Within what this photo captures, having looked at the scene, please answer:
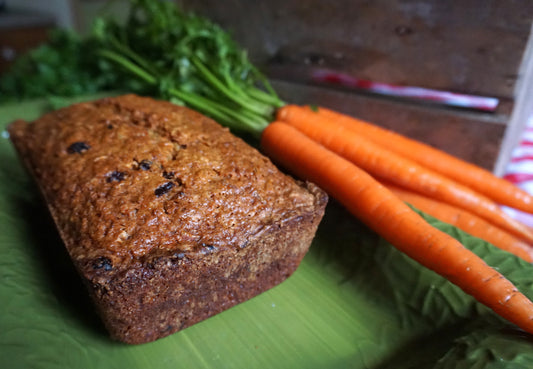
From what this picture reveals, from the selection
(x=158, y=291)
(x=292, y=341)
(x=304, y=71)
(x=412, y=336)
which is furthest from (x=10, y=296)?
(x=304, y=71)

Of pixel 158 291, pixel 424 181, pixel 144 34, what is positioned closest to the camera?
pixel 158 291

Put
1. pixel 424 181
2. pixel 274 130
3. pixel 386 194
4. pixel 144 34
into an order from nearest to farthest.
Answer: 1. pixel 386 194
2. pixel 424 181
3. pixel 274 130
4. pixel 144 34

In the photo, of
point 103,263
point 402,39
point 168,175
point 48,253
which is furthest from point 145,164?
point 402,39

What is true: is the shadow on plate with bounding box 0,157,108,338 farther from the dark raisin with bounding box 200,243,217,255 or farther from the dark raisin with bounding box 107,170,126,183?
the dark raisin with bounding box 200,243,217,255

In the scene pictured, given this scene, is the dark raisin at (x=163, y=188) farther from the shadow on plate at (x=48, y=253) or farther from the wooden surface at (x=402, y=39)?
the wooden surface at (x=402, y=39)

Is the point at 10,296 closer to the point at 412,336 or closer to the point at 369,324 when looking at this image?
the point at 369,324

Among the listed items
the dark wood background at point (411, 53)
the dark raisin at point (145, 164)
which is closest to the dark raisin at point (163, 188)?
the dark raisin at point (145, 164)

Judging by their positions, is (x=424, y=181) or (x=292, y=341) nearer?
(x=292, y=341)

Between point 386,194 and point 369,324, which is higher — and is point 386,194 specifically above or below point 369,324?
above
